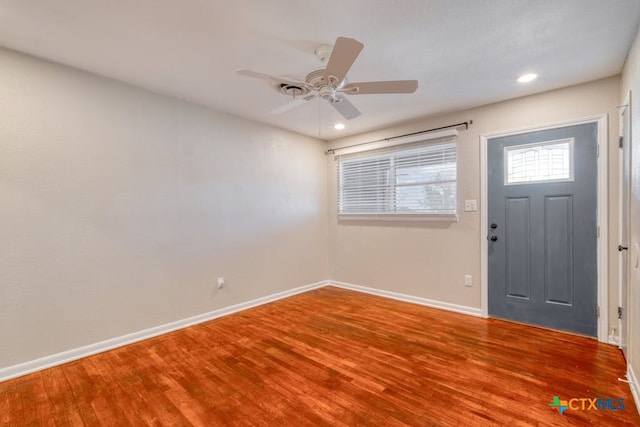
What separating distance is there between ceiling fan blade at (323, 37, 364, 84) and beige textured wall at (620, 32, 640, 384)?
6.06 feet

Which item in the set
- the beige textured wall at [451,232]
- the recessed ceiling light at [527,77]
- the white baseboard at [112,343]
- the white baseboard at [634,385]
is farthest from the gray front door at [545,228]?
the white baseboard at [112,343]

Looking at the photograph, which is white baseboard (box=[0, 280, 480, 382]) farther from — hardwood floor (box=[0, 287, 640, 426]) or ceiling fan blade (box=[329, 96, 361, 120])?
ceiling fan blade (box=[329, 96, 361, 120])

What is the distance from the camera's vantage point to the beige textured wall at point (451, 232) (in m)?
2.69

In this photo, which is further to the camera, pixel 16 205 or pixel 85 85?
pixel 85 85

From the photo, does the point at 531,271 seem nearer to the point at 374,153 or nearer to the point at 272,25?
the point at 374,153

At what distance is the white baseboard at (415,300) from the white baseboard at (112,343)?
1302 mm

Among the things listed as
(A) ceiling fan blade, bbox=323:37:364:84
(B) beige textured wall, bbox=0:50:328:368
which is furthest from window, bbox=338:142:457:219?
(A) ceiling fan blade, bbox=323:37:364:84

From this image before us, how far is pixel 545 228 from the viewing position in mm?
2947

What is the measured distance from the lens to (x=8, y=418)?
5.75 feet

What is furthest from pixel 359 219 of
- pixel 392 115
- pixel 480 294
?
pixel 480 294

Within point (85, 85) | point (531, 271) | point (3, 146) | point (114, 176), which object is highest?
point (85, 85)

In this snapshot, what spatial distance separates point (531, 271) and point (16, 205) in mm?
4576

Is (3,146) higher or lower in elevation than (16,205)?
higher

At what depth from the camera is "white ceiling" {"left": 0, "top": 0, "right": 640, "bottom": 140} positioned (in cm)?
175
